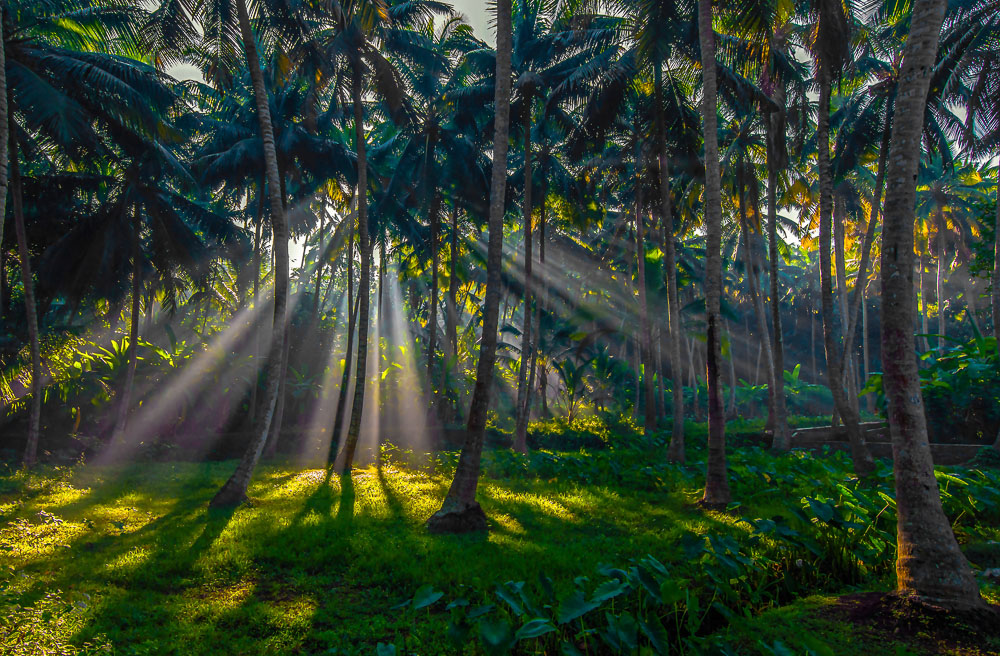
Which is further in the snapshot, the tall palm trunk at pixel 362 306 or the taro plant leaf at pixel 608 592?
A: the tall palm trunk at pixel 362 306

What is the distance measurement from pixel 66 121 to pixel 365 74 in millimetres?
6482

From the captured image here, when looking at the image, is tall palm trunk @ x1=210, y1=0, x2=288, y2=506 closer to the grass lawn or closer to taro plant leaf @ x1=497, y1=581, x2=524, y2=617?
the grass lawn

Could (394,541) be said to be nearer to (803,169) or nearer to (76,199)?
(76,199)

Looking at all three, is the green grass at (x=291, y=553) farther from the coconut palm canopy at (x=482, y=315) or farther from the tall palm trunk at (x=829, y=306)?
the tall palm trunk at (x=829, y=306)

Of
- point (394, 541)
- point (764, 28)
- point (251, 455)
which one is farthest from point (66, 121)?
point (764, 28)

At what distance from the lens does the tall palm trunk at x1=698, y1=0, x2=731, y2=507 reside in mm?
8906

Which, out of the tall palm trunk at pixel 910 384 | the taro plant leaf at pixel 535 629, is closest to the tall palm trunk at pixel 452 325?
the tall palm trunk at pixel 910 384

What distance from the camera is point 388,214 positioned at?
2047 centimetres

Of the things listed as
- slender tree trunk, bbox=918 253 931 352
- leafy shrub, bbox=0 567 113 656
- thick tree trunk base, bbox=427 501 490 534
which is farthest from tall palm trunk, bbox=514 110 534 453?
slender tree trunk, bbox=918 253 931 352

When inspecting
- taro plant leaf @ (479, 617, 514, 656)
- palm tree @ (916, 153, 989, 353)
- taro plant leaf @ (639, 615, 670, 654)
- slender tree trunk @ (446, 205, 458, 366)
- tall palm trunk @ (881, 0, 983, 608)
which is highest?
palm tree @ (916, 153, 989, 353)

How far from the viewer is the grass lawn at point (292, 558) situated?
173 inches

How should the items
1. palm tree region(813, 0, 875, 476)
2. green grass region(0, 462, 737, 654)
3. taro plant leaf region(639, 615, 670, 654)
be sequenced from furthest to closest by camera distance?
palm tree region(813, 0, 875, 476)
green grass region(0, 462, 737, 654)
taro plant leaf region(639, 615, 670, 654)

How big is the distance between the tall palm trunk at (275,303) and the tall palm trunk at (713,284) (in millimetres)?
6939

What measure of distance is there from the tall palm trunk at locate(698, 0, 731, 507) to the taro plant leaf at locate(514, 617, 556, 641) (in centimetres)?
617
